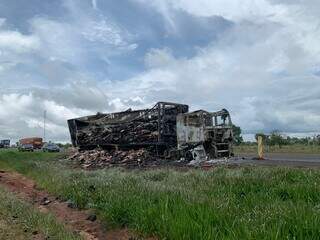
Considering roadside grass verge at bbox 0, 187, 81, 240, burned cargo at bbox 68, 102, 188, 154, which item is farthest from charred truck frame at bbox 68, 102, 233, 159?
roadside grass verge at bbox 0, 187, 81, 240

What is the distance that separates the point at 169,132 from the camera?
2822 centimetres

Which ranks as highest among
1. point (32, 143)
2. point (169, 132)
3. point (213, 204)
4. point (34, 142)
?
point (34, 142)

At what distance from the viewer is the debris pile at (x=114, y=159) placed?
2668 cm

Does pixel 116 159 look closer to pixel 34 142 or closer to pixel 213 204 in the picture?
pixel 213 204

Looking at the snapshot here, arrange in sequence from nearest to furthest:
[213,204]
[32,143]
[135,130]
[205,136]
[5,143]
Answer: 1. [213,204]
2. [205,136]
3. [135,130]
4. [32,143]
5. [5,143]

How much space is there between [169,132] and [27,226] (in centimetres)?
1812

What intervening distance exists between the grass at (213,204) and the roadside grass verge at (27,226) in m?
1.27

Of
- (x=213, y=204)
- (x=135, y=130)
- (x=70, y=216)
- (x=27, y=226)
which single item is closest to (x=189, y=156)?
(x=135, y=130)

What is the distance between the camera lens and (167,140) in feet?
92.5

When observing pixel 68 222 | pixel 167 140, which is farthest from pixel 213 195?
pixel 167 140

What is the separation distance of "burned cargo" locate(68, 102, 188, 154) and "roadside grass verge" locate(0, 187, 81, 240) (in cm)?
A: 1582

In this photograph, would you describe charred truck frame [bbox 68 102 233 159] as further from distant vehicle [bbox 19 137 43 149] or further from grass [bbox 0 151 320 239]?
distant vehicle [bbox 19 137 43 149]

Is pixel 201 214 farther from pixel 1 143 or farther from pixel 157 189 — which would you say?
pixel 1 143

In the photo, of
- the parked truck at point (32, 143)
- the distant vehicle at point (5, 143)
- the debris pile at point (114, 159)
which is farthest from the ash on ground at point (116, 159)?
the distant vehicle at point (5, 143)
